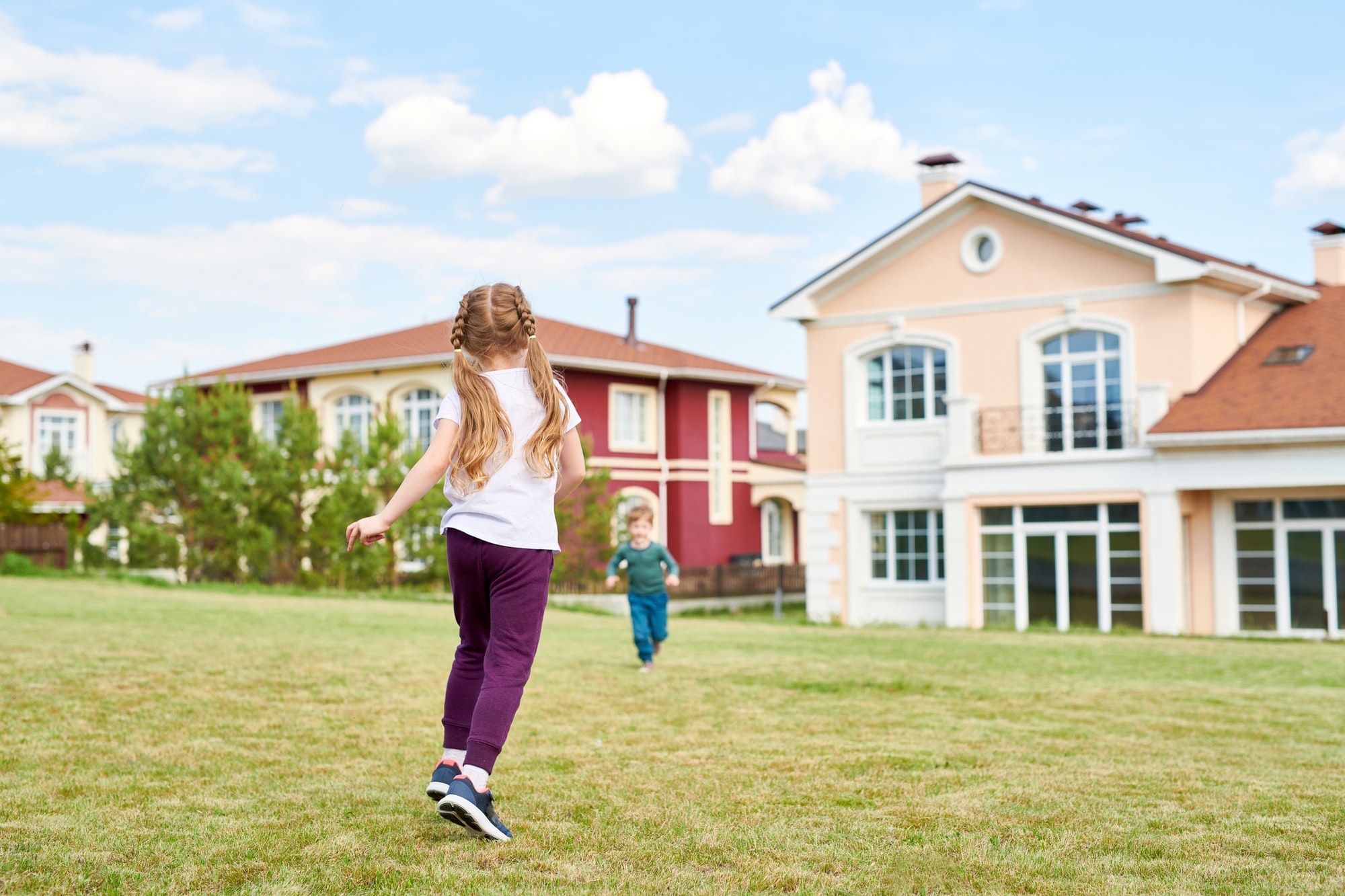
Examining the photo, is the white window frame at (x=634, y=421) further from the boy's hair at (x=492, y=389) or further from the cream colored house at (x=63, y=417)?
the boy's hair at (x=492, y=389)

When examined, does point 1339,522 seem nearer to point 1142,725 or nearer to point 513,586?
point 1142,725

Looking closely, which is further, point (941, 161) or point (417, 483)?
point (941, 161)

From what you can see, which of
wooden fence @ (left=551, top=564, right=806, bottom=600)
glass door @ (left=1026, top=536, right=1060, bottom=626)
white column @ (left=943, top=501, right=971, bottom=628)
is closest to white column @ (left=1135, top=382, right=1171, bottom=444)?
glass door @ (left=1026, top=536, right=1060, bottom=626)

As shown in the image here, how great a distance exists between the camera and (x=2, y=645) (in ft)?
→ 37.1

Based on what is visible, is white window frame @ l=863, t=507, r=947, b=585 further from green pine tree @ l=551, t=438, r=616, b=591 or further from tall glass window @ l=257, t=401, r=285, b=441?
tall glass window @ l=257, t=401, r=285, b=441

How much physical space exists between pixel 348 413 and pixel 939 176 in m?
16.3

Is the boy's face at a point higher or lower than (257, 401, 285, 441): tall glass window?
lower

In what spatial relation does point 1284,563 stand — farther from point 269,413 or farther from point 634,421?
point 269,413

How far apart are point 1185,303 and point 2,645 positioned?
59.5ft

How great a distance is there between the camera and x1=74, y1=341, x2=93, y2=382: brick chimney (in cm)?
4950

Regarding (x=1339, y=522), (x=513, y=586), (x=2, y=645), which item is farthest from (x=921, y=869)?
(x=1339, y=522)

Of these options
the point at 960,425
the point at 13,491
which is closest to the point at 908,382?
the point at 960,425

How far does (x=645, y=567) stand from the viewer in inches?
461

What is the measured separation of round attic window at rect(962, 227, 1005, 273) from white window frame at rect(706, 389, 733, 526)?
1202 centimetres
